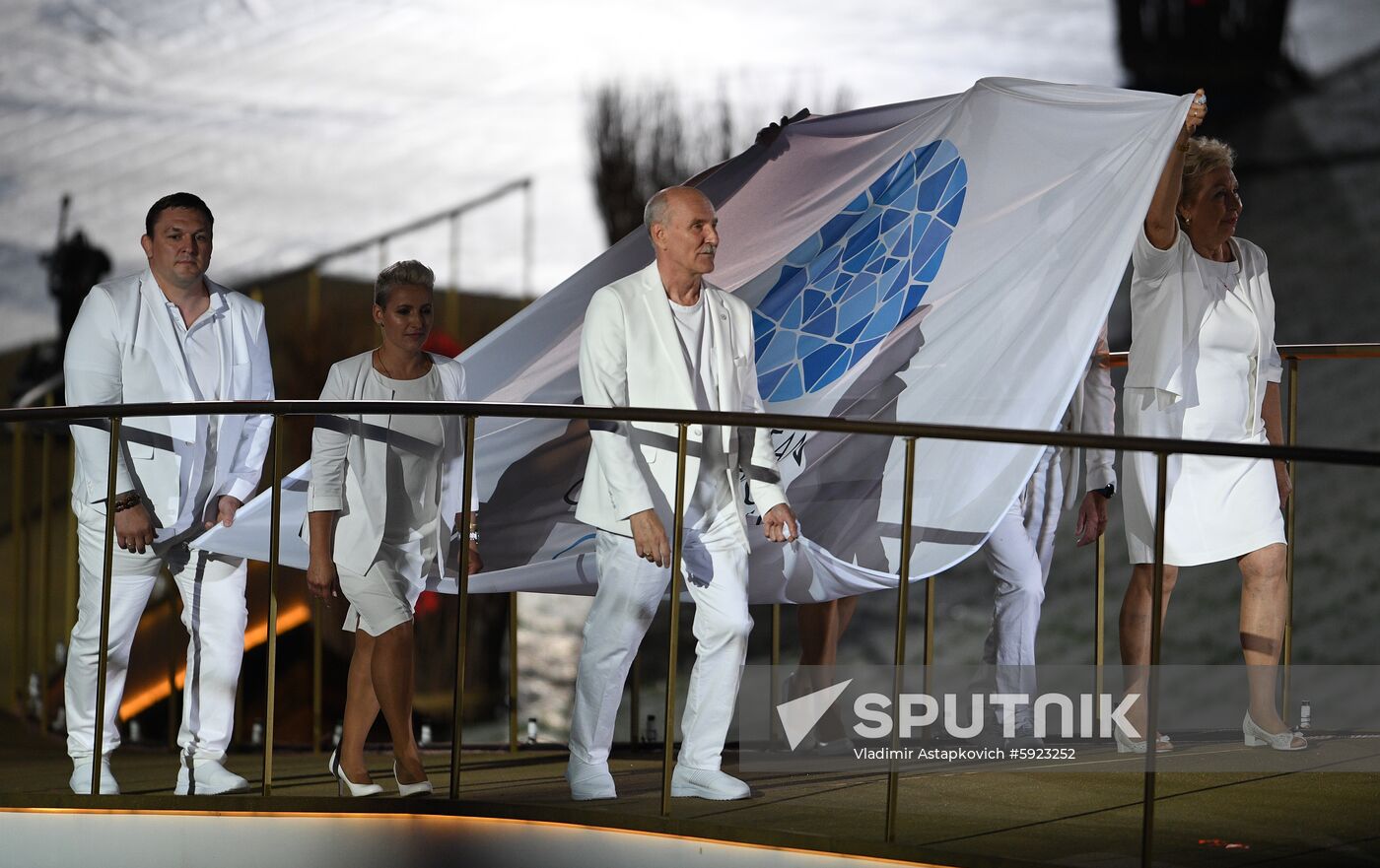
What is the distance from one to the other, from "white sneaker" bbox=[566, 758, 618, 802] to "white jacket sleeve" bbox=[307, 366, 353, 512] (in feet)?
2.74

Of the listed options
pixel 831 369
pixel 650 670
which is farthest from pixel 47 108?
pixel 831 369

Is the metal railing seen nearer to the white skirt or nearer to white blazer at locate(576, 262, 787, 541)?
white blazer at locate(576, 262, 787, 541)

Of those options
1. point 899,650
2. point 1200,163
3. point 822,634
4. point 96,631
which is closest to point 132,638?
point 96,631

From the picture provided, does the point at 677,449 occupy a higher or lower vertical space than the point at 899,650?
higher

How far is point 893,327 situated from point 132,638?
211cm

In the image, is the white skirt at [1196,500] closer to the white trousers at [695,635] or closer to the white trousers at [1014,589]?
the white trousers at [1014,589]

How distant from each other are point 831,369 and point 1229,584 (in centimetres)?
1161

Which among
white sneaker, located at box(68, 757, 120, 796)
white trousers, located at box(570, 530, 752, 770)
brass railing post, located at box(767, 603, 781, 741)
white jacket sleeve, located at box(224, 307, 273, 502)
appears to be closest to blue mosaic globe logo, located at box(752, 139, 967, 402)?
brass railing post, located at box(767, 603, 781, 741)

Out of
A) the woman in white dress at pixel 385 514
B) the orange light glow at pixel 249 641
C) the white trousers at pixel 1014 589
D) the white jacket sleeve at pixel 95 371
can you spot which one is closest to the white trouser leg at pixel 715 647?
the woman in white dress at pixel 385 514

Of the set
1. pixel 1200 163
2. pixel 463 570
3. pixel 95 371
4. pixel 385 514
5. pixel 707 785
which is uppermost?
pixel 1200 163

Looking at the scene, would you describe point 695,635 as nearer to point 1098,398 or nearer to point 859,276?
point 859,276

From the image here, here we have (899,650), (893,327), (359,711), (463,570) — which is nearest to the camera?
(899,650)

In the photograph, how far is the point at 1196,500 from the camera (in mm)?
4152

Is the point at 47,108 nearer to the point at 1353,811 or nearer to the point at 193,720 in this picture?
the point at 193,720
